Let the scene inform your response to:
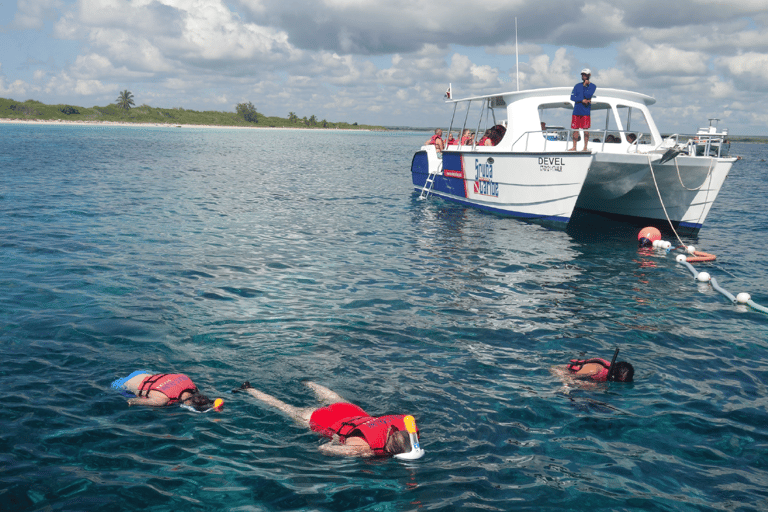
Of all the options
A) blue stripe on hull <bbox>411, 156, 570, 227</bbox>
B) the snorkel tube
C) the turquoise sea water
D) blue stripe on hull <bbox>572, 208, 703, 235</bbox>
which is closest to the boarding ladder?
blue stripe on hull <bbox>411, 156, 570, 227</bbox>

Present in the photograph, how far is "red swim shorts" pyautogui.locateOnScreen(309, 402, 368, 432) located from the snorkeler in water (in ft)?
9.00

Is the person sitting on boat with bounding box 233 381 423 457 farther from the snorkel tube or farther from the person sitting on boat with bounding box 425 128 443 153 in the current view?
the person sitting on boat with bounding box 425 128 443 153

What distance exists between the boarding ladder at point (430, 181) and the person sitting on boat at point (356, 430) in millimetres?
15954

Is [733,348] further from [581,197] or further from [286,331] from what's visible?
[581,197]

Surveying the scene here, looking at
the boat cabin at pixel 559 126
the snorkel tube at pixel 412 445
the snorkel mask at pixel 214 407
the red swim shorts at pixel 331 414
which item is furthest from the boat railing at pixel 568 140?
the snorkel mask at pixel 214 407

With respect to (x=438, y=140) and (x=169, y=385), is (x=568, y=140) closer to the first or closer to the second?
(x=438, y=140)

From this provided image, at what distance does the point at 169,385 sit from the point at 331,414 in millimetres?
1750

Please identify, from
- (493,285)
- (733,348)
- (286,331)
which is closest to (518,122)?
(493,285)

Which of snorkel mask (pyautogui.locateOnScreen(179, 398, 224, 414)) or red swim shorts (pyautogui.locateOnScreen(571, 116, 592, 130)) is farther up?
red swim shorts (pyautogui.locateOnScreen(571, 116, 592, 130))

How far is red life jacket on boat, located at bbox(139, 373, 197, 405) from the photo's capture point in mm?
5375

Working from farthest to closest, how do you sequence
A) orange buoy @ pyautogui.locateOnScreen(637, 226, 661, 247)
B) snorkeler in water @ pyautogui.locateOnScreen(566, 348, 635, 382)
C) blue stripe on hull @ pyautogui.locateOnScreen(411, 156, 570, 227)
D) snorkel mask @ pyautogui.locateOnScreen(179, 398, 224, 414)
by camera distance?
1. blue stripe on hull @ pyautogui.locateOnScreen(411, 156, 570, 227)
2. orange buoy @ pyautogui.locateOnScreen(637, 226, 661, 247)
3. snorkeler in water @ pyautogui.locateOnScreen(566, 348, 635, 382)
4. snorkel mask @ pyautogui.locateOnScreen(179, 398, 224, 414)

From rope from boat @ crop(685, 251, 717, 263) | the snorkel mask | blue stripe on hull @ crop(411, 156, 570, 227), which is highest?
blue stripe on hull @ crop(411, 156, 570, 227)

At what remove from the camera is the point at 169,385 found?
5.41 meters

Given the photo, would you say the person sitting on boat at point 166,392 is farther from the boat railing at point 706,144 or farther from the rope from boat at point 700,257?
the boat railing at point 706,144
